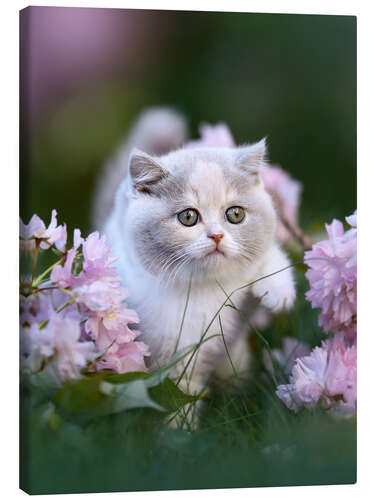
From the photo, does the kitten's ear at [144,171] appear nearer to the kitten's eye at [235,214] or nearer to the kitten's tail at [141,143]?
the kitten's eye at [235,214]

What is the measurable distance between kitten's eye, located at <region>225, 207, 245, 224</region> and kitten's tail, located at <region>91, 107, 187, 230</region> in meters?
0.48

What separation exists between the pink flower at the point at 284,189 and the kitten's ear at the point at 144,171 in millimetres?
643

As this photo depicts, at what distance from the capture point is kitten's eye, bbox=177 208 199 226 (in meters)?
1.88

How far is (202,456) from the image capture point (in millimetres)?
1808

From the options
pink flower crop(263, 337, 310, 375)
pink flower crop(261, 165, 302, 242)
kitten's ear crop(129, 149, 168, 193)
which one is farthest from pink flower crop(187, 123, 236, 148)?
pink flower crop(263, 337, 310, 375)

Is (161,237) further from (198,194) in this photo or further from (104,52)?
(104,52)

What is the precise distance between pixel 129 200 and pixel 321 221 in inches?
36.4

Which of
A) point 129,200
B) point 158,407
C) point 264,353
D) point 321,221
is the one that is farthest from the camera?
point 321,221

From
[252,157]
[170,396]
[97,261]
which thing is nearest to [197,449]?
[170,396]

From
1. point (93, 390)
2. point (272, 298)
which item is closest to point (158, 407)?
point (93, 390)

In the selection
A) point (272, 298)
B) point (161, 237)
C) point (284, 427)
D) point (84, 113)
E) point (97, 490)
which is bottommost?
point (97, 490)

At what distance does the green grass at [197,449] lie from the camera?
67.7 inches

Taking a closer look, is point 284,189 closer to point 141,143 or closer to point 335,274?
point 141,143

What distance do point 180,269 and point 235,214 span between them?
0.20 metres
